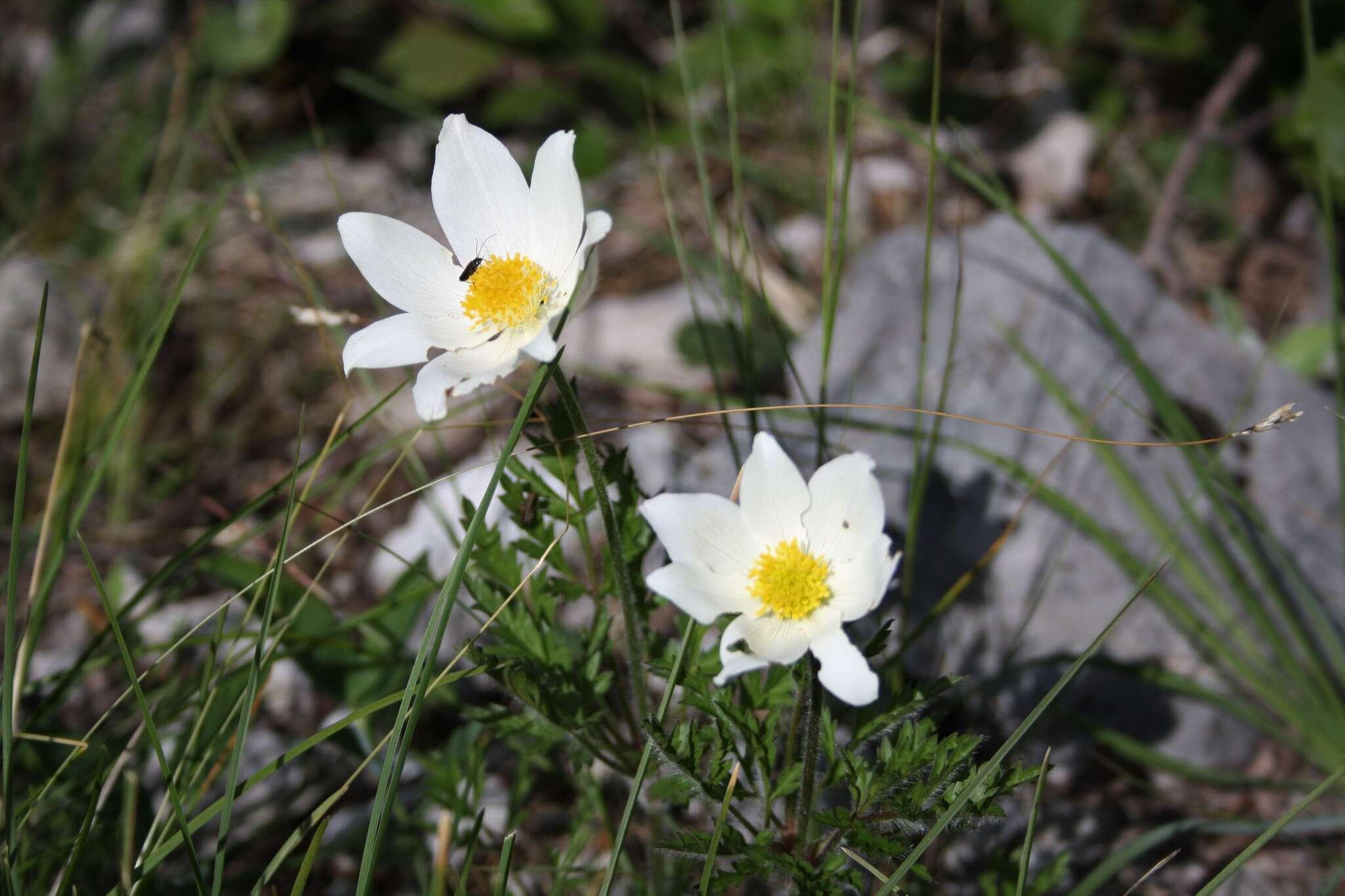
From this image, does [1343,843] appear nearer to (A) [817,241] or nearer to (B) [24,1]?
(A) [817,241]

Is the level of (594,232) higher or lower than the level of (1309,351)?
higher

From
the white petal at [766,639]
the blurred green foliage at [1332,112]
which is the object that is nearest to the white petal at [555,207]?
the white petal at [766,639]

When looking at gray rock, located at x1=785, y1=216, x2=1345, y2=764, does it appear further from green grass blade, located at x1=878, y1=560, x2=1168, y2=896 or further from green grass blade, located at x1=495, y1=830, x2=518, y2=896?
green grass blade, located at x1=495, y1=830, x2=518, y2=896

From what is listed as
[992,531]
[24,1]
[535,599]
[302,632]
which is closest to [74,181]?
[24,1]

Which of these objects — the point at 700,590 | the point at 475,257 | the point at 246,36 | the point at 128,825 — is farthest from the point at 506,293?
the point at 246,36

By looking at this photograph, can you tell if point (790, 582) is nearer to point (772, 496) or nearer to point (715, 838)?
point (772, 496)

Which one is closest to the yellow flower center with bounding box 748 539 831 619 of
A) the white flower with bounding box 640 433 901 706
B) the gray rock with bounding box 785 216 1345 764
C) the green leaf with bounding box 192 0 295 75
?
the white flower with bounding box 640 433 901 706
